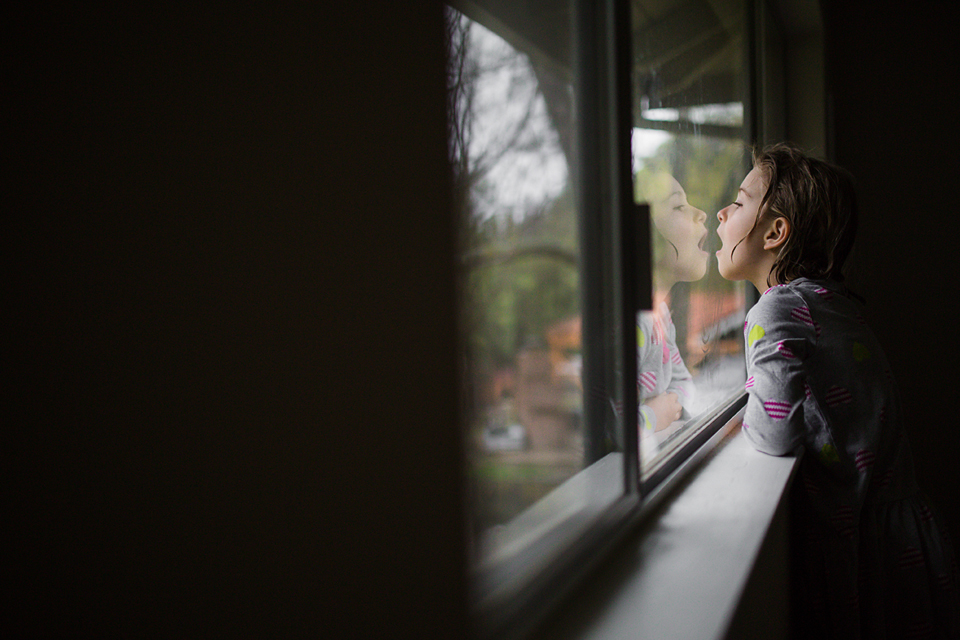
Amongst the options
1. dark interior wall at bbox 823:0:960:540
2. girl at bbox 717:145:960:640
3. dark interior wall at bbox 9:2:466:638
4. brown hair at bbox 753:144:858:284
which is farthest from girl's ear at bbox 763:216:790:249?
dark interior wall at bbox 823:0:960:540

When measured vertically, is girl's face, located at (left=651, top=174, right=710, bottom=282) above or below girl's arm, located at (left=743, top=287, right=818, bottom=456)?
above

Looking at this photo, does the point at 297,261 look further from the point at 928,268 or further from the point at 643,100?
the point at 928,268

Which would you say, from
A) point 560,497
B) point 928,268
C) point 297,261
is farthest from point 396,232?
point 928,268

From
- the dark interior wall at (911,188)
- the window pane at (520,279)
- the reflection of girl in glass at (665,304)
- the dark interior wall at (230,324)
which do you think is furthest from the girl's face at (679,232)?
the dark interior wall at (911,188)

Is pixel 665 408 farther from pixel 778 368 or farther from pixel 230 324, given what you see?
pixel 230 324

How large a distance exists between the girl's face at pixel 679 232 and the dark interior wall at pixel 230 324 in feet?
3.02

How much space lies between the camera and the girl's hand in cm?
112

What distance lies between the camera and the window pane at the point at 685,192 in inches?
42.2

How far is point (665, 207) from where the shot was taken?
1184mm

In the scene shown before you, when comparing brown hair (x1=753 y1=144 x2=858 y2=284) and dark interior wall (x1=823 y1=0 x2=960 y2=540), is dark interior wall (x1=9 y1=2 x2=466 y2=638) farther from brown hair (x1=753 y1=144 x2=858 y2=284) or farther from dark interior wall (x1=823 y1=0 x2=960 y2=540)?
dark interior wall (x1=823 y1=0 x2=960 y2=540)

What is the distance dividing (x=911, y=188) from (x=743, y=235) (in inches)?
68.7

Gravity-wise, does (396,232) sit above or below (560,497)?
above

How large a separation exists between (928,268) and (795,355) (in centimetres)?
192

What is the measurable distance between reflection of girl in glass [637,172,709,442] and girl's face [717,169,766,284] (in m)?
0.06
